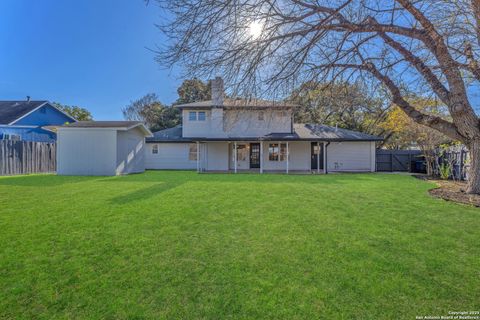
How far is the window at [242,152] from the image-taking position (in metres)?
19.7

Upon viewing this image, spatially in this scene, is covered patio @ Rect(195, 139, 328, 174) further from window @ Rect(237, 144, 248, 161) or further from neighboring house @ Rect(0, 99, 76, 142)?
neighboring house @ Rect(0, 99, 76, 142)

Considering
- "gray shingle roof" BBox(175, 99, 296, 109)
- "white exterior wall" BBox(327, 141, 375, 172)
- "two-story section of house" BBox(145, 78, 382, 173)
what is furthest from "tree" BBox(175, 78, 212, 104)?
"white exterior wall" BBox(327, 141, 375, 172)

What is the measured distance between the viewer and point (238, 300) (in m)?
2.43

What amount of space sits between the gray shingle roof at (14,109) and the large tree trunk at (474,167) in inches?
1051

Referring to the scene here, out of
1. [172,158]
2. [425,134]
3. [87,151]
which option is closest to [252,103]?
[87,151]

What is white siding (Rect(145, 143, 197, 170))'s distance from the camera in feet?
66.7

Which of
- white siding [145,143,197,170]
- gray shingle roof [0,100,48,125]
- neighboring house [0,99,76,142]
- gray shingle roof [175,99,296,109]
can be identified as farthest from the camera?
white siding [145,143,197,170]

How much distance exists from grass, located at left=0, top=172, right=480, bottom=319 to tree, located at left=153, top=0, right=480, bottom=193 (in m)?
2.77

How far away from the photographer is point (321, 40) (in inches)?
200

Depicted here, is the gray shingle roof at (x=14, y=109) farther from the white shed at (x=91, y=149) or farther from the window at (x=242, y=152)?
the window at (x=242, y=152)

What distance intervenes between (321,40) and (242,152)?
1488cm

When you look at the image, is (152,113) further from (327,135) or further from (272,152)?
(327,135)

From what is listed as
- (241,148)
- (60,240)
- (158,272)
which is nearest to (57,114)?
(241,148)

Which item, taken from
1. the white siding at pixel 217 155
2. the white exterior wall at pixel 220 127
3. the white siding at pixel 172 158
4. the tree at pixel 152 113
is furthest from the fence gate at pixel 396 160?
the tree at pixel 152 113
